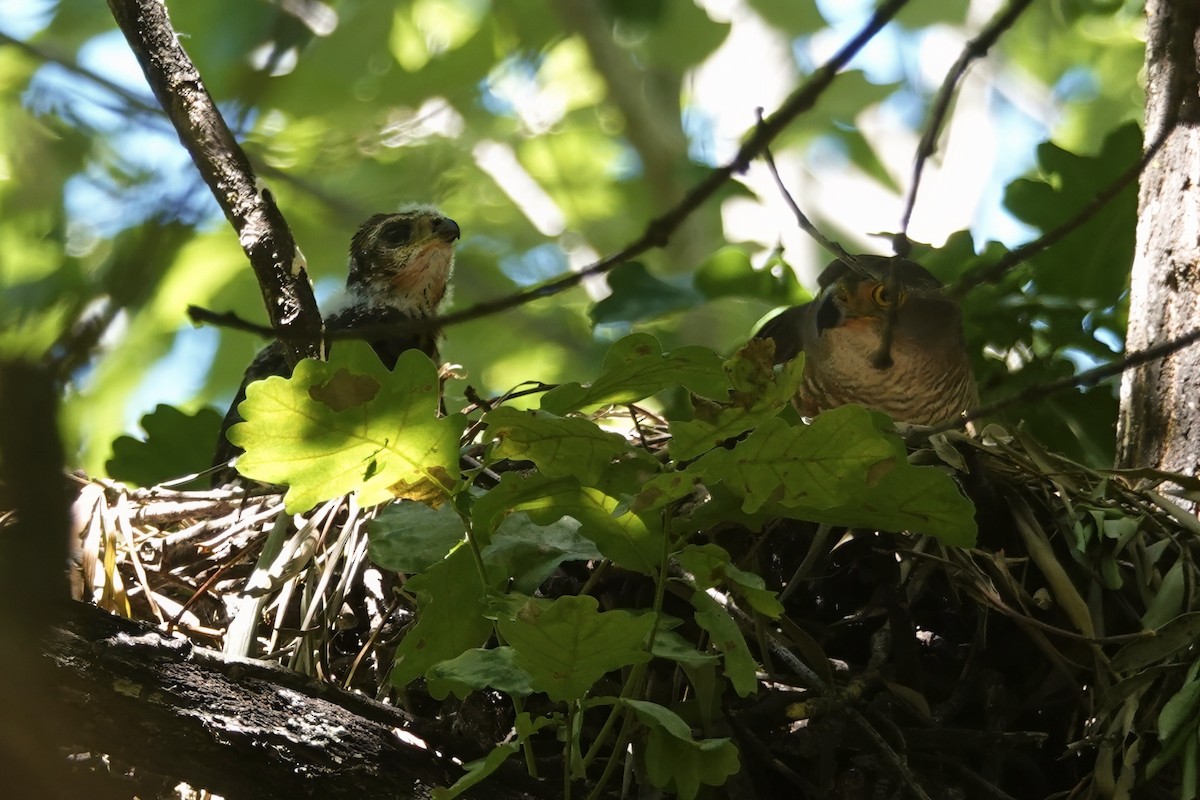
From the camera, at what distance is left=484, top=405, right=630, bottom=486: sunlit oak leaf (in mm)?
1304

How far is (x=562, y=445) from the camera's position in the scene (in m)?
1.32

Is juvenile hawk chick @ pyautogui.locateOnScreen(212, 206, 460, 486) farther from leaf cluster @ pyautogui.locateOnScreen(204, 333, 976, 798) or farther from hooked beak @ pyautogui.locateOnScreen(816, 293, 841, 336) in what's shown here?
leaf cluster @ pyautogui.locateOnScreen(204, 333, 976, 798)

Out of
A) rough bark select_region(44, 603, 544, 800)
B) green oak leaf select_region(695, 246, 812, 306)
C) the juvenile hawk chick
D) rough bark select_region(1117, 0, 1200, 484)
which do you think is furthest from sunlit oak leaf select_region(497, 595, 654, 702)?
the juvenile hawk chick

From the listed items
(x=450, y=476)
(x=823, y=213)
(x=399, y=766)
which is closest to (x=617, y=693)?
(x=399, y=766)

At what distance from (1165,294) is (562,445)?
147cm

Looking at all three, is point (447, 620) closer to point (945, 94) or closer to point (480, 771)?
point (480, 771)

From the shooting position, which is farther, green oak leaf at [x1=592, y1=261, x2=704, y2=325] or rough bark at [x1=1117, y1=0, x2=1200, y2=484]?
green oak leaf at [x1=592, y1=261, x2=704, y2=325]

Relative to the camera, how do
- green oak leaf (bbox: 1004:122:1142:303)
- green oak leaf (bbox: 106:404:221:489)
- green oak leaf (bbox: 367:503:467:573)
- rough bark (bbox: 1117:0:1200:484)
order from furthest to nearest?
green oak leaf (bbox: 106:404:221:489) → green oak leaf (bbox: 1004:122:1142:303) → rough bark (bbox: 1117:0:1200:484) → green oak leaf (bbox: 367:503:467:573)

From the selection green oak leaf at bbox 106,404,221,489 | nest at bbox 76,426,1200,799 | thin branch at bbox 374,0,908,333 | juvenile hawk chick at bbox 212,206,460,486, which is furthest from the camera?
juvenile hawk chick at bbox 212,206,460,486

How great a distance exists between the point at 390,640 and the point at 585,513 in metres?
0.58

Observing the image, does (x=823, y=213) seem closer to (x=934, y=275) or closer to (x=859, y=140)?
(x=859, y=140)

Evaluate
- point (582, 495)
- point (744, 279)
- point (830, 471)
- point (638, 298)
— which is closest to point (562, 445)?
point (582, 495)

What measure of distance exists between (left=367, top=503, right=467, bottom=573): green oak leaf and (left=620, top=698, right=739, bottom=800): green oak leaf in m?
0.28

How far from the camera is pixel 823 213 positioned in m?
5.74
